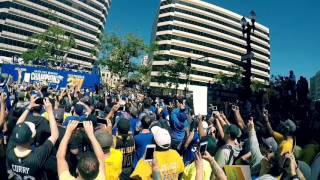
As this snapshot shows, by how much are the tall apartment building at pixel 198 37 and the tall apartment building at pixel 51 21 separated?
18.3 m

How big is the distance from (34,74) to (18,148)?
2116 centimetres

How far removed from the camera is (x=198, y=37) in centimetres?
10650

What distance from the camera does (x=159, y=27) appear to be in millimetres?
106062

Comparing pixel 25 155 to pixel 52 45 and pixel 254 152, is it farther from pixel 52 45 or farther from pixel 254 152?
pixel 52 45

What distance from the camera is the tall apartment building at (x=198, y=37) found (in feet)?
334

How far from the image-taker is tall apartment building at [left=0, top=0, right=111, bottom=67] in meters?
84.4

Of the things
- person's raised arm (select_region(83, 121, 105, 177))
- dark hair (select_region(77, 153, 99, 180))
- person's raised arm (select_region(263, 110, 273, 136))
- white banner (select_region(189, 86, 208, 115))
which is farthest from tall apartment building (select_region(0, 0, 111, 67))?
dark hair (select_region(77, 153, 99, 180))

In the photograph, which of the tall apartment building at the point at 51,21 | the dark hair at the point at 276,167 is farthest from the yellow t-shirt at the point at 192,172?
the tall apartment building at the point at 51,21

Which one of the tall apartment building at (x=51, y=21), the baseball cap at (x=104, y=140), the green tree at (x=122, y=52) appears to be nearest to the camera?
the baseball cap at (x=104, y=140)

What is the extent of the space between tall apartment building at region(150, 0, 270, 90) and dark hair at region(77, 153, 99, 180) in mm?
90167

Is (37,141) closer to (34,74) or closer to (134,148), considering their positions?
(134,148)

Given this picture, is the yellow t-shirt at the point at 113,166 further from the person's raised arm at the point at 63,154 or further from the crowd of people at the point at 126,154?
the person's raised arm at the point at 63,154

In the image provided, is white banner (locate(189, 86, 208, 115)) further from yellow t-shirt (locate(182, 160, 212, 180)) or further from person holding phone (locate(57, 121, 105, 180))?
person holding phone (locate(57, 121, 105, 180))

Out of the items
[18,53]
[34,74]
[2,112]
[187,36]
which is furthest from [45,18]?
[2,112]
